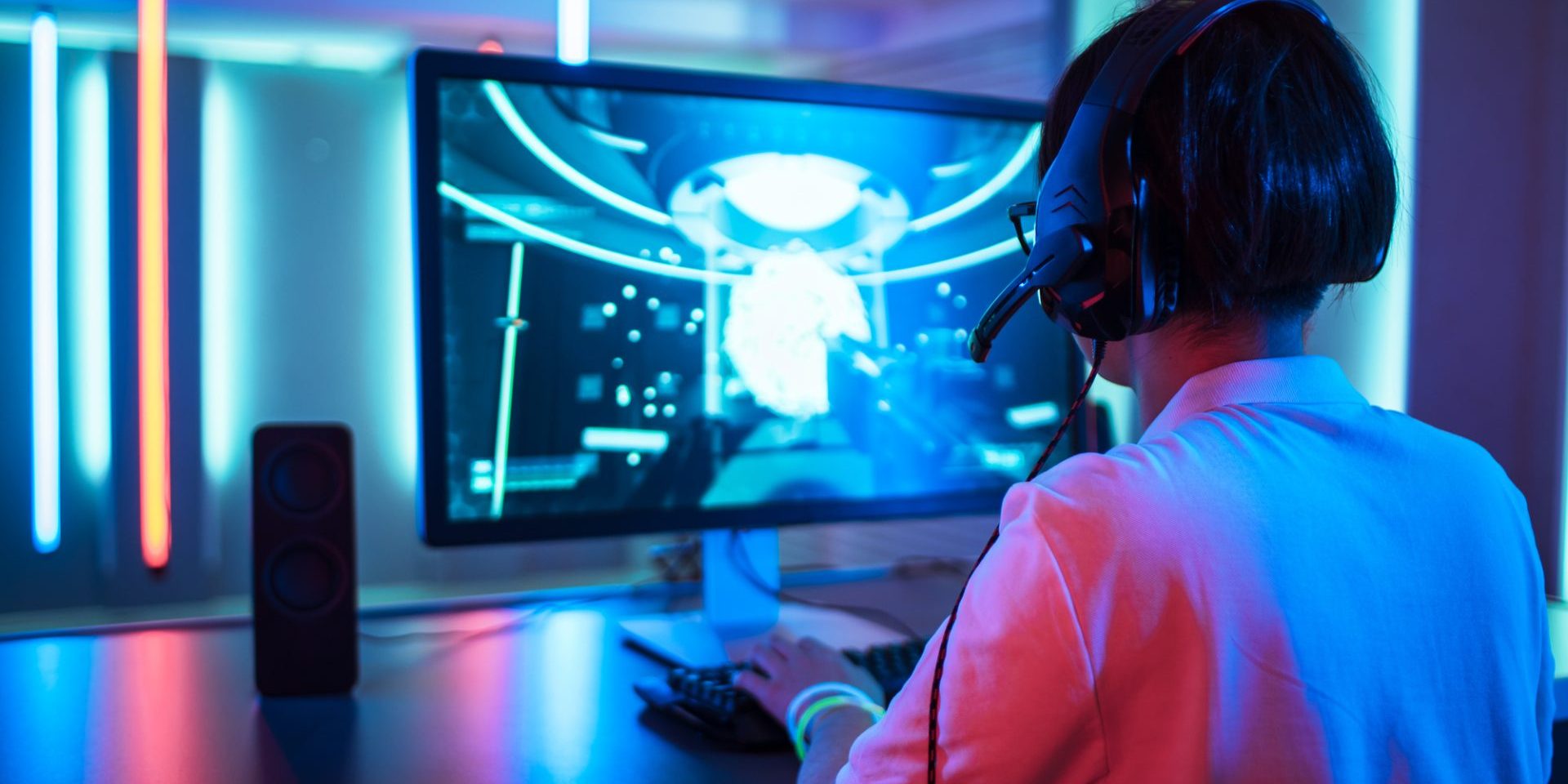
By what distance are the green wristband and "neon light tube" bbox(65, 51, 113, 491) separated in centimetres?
283

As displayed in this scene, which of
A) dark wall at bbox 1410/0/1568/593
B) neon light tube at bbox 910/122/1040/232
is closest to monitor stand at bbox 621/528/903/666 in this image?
neon light tube at bbox 910/122/1040/232

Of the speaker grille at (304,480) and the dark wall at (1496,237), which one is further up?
the dark wall at (1496,237)

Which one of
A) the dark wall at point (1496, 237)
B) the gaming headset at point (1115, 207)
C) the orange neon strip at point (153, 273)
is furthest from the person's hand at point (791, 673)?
the orange neon strip at point (153, 273)

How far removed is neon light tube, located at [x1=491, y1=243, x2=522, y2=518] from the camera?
104 cm

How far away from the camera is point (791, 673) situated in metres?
0.88

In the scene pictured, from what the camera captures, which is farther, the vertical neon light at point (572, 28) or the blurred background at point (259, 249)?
the blurred background at point (259, 249)

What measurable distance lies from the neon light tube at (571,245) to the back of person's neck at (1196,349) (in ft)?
1.74

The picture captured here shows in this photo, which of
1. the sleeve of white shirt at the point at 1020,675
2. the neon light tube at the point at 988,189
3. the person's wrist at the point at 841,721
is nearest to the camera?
the sleeve of white shirt at the point at 1020,675

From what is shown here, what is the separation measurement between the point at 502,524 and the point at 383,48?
2629 millimetres

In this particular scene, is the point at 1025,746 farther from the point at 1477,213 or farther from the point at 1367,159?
the point at 1477,213

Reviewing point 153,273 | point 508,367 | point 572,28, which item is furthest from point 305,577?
point 153,273

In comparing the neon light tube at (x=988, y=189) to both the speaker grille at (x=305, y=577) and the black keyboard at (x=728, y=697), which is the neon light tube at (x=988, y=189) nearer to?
the black keyboard at (x=728, y=697)

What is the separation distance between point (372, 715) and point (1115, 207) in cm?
69

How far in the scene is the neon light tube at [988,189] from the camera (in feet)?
3.92
